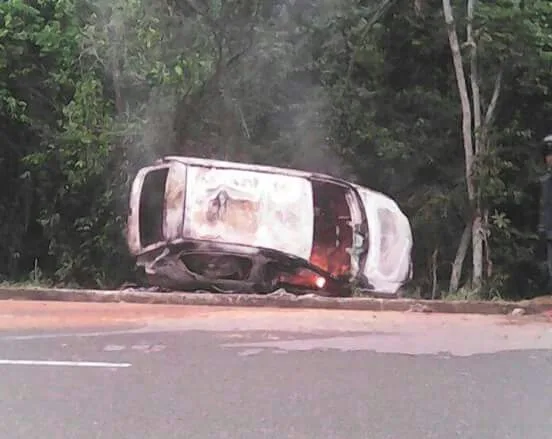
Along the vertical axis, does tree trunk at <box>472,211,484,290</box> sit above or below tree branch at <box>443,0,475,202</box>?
below

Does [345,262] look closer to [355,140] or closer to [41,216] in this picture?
[355,140]

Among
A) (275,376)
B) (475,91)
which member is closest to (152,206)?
(475,91)

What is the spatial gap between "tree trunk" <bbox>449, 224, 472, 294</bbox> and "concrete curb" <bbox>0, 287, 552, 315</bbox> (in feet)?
7.96

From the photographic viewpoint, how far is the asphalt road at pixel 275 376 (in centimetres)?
485

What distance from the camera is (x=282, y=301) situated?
31.2ft

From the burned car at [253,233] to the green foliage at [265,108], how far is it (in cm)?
114

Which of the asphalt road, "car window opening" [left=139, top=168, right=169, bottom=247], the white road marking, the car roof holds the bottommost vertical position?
the white road marking

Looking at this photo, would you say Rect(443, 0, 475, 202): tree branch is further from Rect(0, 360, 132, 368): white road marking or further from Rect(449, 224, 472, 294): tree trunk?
Rect(0, 360, 132, 368): white road marking

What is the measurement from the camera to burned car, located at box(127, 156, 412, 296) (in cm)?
1061

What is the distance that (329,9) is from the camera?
12320mm

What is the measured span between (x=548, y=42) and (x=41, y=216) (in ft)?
27.4

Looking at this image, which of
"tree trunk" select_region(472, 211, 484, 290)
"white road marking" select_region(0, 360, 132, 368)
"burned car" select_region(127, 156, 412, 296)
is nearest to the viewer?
"white road marking" select_region(0, 360, 132, 368)

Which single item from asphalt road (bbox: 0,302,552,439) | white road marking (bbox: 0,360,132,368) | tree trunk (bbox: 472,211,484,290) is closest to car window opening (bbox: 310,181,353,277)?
asphalt road (bbox: 0,302,552,439)

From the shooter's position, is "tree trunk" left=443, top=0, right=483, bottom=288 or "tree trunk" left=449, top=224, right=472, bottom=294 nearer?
"tree trunk" left=443, top=0, right=483, bottom=288
